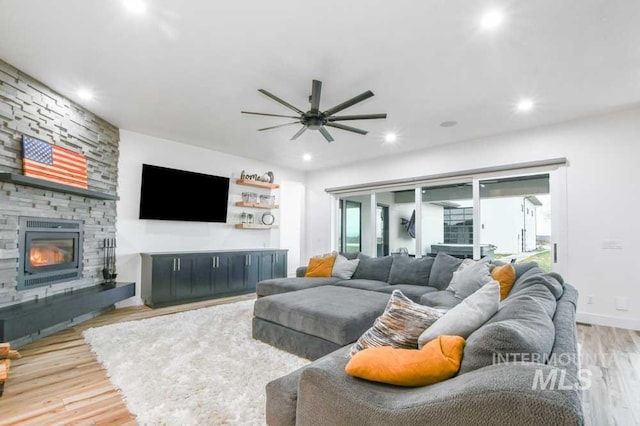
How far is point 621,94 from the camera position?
3471 mm

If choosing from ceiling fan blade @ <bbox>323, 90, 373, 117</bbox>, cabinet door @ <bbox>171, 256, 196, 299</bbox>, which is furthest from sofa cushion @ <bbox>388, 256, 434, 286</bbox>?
cabinet door @ <bbox>171, 256, 196, 299</bbox>

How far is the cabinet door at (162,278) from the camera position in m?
4.61

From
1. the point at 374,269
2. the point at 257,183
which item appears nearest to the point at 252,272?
the point at 257,183

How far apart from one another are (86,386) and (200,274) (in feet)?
9.28

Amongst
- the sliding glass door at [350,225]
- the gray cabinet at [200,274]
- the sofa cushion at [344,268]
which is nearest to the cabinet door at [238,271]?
the gray cabinet at [200,274]

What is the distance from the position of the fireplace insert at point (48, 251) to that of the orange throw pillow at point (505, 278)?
15.5ft

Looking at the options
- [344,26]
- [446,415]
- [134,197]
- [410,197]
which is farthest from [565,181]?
[134,197]

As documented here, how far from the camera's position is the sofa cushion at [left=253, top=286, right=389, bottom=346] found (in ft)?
8.55

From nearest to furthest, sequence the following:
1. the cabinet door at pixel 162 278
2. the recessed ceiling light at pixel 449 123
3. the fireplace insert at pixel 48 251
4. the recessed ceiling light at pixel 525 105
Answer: the fireplace insert at pixel 48 251 < the recessed ceiling light at pixel 525 105 < the recessed ceiling light at pixel 449 123 < the cabinet door at pixel 162 278

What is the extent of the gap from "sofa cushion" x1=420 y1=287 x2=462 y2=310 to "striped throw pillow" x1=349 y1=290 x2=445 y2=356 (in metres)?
1.74

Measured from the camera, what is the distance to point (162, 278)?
15.4ft

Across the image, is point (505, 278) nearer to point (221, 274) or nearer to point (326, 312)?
point (326, 312)

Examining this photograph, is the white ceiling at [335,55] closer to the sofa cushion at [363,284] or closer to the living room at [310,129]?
the living room at [310,129]

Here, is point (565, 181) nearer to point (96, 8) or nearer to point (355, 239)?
point (355, 239)
